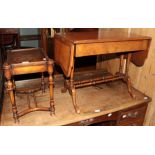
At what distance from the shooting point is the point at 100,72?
249 centimetres

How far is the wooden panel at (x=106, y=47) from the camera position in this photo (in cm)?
153

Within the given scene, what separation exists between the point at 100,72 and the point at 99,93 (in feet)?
1.52

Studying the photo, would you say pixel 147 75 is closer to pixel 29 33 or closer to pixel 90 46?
pixel 90 46

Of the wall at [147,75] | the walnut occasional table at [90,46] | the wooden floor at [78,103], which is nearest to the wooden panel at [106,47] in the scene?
the walnut occasional table at [90,46]

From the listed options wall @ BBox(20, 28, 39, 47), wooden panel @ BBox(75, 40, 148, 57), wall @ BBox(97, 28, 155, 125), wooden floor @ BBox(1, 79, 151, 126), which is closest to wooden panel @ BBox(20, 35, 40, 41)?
wall @ BBox(20, 28, 39, 47)

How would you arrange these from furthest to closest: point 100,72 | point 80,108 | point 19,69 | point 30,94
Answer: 1. point 100,72
2. point 30,94
3. point 80,108
4. point 19,69

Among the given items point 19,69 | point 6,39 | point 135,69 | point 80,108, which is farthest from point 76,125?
point 6,39

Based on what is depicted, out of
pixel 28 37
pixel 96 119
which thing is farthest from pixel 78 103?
pixel 28 37

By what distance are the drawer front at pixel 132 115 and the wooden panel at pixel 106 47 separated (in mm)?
668

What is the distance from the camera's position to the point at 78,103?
6.22ft

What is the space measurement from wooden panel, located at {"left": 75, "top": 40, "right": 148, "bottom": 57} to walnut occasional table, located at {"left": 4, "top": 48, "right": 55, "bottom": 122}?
283 millimetres

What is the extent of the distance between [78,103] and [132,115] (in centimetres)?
62

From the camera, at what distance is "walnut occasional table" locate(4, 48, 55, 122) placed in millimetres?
1409

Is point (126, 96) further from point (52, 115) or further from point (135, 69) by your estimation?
point (52, 115)
